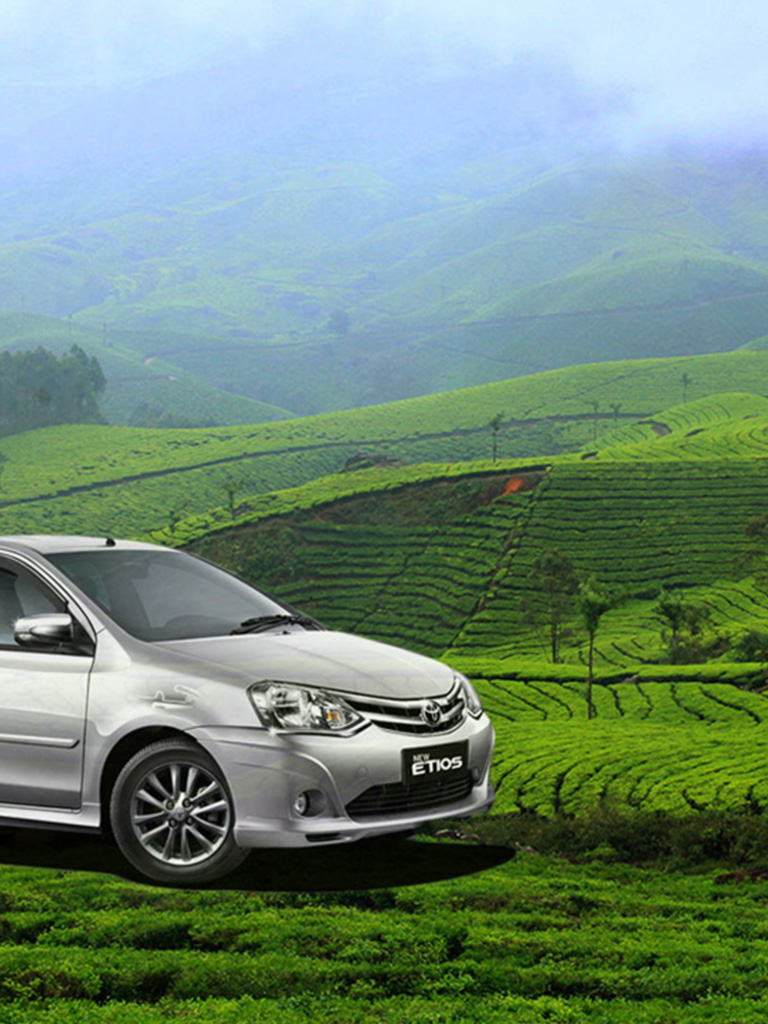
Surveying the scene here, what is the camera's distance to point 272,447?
181m

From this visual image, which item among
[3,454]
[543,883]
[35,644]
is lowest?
[543,883]

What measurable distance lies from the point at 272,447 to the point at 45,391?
35.6m

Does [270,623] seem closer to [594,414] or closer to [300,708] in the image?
[300,708]

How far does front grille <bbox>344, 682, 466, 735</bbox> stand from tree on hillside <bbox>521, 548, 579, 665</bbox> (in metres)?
77.2

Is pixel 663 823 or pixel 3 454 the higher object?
pixel 3 454

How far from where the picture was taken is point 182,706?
792 centimetres

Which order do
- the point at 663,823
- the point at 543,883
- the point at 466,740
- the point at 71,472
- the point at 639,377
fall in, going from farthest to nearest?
the point at 639,377
the point at 71,472
the point at 663,823
the point at 543,883
the point at 466,740

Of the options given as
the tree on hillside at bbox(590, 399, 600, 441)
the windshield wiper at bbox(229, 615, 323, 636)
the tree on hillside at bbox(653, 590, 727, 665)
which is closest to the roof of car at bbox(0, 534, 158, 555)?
the windshield wiper at bbox(229, 615, 323, 636)

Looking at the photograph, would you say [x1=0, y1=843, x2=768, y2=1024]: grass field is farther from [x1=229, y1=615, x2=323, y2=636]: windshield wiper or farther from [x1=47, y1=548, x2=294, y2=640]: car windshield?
[x1=47, y1=548, x2=294, y2=640]: car windshield

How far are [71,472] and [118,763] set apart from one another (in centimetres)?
16057

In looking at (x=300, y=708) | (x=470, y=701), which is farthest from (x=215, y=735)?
(x=470, y=701)

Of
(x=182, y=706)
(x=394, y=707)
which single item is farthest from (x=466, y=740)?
(x=182, y=706)

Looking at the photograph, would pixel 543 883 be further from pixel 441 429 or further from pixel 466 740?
pixel 441 429

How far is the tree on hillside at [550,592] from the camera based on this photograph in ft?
300
